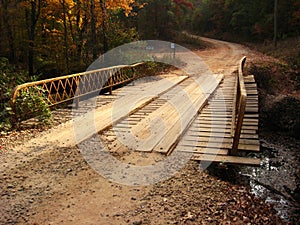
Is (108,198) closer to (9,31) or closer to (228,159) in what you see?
(228,159)

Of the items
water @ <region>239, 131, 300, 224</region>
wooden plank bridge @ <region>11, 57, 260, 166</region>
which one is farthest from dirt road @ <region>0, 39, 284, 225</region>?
water @ <region>239, 131, 300, 224</region>

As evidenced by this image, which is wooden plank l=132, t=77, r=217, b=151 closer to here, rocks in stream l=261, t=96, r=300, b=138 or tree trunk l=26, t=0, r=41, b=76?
rocks in stream l=261, t=96, r=300, b=138

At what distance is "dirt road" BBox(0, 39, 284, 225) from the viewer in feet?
10.7

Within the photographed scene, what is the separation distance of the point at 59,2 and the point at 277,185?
42.0ft

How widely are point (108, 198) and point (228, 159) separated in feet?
7.37

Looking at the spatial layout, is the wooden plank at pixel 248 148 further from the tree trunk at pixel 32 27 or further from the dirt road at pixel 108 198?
the tree trunk at pixel 32 27

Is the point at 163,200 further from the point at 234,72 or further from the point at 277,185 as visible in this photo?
the point at 234,72

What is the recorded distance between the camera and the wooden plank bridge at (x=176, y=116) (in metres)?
5.20

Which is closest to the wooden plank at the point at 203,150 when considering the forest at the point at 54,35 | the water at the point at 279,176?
the water at the point at 279,176

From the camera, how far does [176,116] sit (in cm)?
724

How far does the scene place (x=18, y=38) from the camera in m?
16.9

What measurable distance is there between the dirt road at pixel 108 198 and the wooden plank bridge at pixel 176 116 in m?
0.83

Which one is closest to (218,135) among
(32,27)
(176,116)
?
(176,116)

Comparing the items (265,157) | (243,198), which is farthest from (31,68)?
(243,198)
